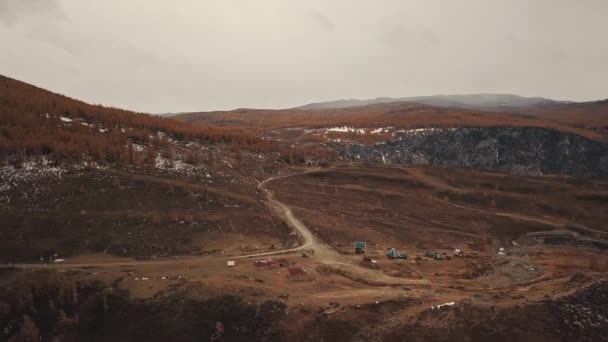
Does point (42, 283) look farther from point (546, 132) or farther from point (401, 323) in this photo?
point (546, 132)

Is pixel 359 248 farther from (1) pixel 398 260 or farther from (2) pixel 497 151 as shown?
(2) pixel 497 151

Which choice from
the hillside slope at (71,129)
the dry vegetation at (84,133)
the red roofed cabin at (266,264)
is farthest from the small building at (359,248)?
the hillside slope at (71,129)

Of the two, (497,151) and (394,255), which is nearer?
(394,255)

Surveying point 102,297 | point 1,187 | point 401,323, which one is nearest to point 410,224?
point 401,323

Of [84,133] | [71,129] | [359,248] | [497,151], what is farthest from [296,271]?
[497,151]

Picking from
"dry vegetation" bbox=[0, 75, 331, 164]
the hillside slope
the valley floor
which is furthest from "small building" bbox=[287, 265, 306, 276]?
the hillside slope
